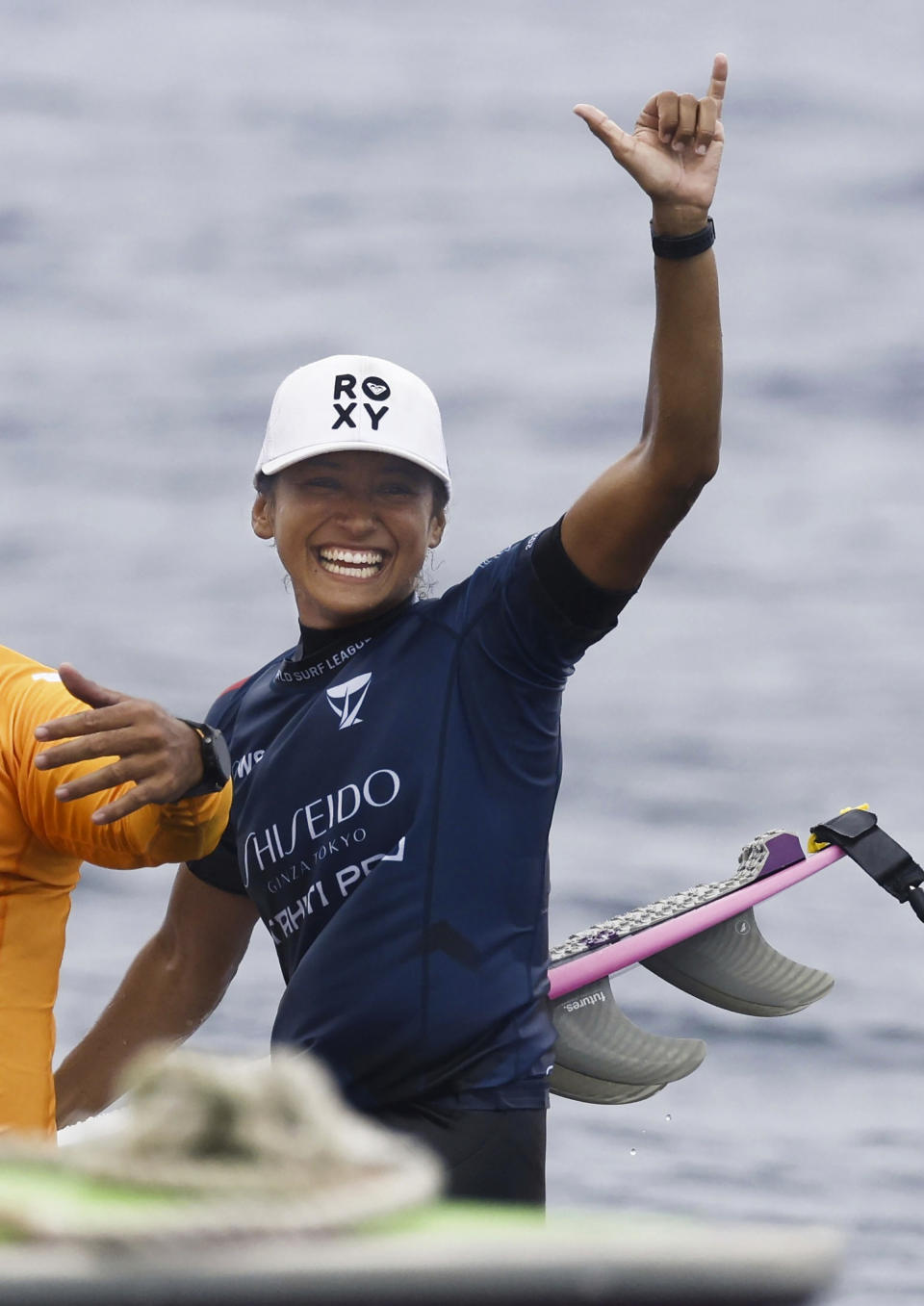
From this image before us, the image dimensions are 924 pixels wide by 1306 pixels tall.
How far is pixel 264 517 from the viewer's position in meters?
4.52

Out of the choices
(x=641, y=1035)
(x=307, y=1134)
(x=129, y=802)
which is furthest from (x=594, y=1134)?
(x=307, y=1134)

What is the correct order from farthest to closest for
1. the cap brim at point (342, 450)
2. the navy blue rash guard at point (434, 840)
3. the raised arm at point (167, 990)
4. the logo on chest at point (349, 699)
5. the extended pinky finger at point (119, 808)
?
the raised arm at point (167, 990), the cap brim at point (342, 450), the logo on chest at point (349, 699), the navy blue rash guard at point (434, 840), the extended pinky finger at point (119, 808)

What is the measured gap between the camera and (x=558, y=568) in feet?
13.0

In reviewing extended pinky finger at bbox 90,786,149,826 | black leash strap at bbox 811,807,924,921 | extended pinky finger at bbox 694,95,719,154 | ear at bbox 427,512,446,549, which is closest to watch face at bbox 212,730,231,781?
extended pinky finger at bbox 90,786,149,826

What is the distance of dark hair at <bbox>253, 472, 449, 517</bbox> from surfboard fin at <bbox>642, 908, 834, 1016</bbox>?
55.1 inches

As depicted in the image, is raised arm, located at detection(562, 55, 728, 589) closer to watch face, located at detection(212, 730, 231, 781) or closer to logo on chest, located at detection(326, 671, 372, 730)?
logo on chest, located at detection(326, 671, 372, 730)

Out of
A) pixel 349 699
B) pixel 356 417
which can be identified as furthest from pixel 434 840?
pixel 356 417

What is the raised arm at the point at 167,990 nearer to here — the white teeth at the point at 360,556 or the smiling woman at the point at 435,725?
the smiling woman at the point at 435,725

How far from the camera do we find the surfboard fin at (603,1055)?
4848mm

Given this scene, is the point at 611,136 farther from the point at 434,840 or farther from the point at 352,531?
the point at 434,840

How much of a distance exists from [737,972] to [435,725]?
1595 mm

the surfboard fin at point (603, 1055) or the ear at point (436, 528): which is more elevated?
the ear at point (436, 528)

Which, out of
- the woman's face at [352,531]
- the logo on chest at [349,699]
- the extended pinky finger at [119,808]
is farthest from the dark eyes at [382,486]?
the extended pinky finger at [119,808]

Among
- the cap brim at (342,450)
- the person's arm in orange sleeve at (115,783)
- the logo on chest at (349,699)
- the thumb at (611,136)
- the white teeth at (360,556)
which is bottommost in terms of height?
the person's arm in orange sleeve at (115,783)
